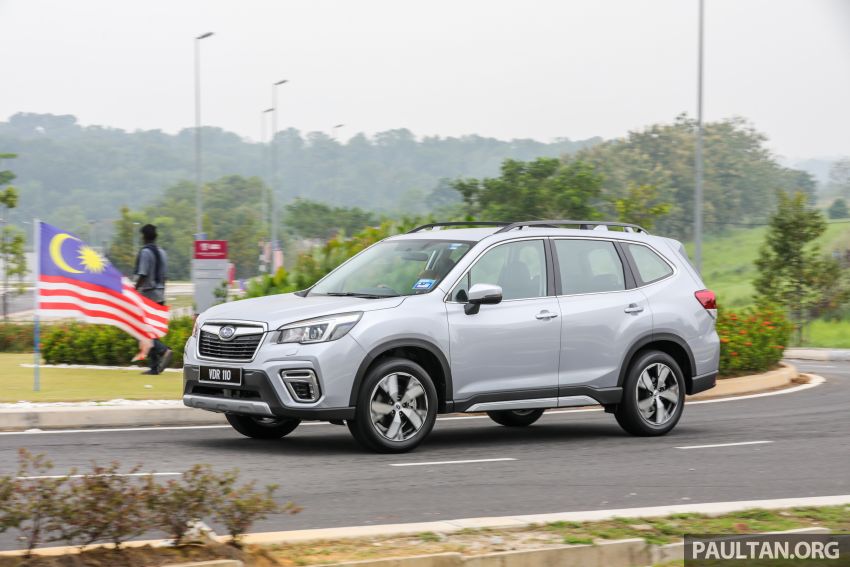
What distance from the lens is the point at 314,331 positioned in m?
10.2

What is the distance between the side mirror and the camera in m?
10.6

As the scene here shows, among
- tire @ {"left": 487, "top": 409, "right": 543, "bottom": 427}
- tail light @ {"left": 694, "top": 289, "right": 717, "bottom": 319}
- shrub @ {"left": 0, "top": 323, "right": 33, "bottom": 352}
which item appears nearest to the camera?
tail light @ {"left": 694, "top": 289, "right": 717, "bottom": 319}

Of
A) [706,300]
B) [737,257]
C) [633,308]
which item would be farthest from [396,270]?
[737,257]

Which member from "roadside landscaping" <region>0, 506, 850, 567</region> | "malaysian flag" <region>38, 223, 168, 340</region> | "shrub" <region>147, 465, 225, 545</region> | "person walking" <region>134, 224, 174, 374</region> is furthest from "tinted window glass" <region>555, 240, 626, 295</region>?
"person walking" <region>134, 224, 174, 374</region>

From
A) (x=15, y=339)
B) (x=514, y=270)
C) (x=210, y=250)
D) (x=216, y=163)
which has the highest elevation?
(x=216, y=163)

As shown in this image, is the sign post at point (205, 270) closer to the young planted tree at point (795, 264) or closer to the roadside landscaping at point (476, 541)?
the roadside landscaping at point (476, 541)

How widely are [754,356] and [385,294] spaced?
9.23 m

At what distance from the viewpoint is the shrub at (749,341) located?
59.3ft

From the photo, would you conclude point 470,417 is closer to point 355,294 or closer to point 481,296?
point 355,294

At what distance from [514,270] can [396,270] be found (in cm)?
103

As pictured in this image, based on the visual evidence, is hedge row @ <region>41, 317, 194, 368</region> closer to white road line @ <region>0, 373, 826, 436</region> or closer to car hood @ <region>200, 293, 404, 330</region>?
Answer: white road line @ <region>0, 373, 826, 436</region>

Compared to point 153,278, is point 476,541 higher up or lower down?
lower down

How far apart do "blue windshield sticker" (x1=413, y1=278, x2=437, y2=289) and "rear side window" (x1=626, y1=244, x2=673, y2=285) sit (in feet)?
7.64

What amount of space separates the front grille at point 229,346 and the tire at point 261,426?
3.08ft
